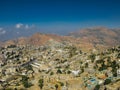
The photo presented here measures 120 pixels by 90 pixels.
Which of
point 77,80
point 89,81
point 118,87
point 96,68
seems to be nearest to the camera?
point 118,87

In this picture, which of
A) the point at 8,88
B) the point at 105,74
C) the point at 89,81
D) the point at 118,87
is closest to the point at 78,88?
the point at 89,81

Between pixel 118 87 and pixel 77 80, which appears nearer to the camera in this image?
pixel 118 87

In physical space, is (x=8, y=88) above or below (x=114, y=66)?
below

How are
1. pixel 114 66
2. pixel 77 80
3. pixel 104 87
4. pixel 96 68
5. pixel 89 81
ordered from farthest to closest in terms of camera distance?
pixel 96 68 < pixel 114 66 < pixel 77 80 < pixel 89 81 < pixel 104 87

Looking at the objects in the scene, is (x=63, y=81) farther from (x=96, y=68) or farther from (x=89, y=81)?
(x=96, y=68)

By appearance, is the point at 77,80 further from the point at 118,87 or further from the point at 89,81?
the point at 118,87

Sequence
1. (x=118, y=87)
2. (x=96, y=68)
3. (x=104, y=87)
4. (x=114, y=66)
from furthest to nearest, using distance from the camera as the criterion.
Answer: (x=96, y=68), (x=114, y=66), (x=104, y=87), (x=118, y=87)

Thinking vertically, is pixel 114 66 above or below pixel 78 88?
above

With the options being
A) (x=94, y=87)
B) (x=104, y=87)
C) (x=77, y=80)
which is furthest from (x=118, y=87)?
(x=77, y=80)

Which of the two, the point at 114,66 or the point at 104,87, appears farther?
the point at 114,66
